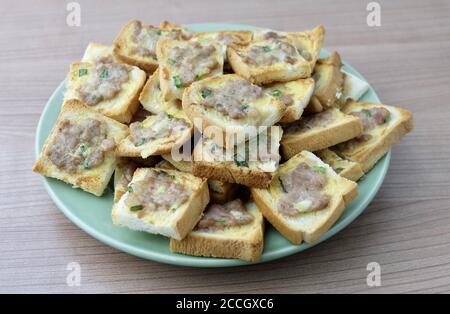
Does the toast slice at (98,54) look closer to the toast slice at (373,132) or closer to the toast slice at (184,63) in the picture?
the toast slice at (184,63)

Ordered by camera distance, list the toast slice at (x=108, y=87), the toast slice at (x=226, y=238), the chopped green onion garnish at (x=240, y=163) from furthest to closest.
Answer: the toast slice at (x=108, y=87) → the chopped green onion garnish at (x=240, y=163) → the toast slice at (x=226, y=238)

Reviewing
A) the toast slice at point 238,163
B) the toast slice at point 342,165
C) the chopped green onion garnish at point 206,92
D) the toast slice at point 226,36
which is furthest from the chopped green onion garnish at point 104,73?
the toast slice at point 342,165

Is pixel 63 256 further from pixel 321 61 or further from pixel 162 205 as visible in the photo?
pixel 321 61

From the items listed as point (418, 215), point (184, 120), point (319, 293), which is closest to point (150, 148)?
point (184, 120)

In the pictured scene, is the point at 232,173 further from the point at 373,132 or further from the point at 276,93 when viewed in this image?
the point at 373,132
